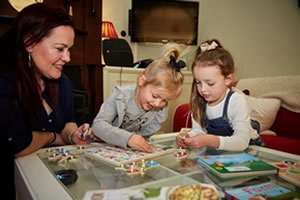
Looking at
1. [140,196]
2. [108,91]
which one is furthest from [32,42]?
[108,91]

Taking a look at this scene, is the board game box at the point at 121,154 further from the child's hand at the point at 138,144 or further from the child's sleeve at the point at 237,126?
the child's sleeve at the point at 237,126

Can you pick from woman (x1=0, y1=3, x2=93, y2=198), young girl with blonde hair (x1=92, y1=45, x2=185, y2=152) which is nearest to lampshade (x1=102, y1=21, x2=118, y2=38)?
young girl with blonde hair (x1=92, y1=45, x2=185, y2=152)

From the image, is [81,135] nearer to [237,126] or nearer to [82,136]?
[82,136]

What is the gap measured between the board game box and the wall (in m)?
2.72

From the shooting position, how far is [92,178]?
0.62 m

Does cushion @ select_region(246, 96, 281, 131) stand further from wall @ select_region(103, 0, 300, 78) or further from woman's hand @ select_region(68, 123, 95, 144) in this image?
wall @ select_region(103, 0, 300, 78)

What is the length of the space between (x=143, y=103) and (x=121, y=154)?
1.17ft

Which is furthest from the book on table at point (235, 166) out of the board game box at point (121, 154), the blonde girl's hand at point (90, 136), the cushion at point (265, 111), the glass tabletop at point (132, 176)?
the cushion at point (265, 111)

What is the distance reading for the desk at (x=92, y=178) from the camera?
1.80 feet

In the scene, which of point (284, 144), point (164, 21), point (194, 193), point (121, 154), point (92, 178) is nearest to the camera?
point (194, 193)

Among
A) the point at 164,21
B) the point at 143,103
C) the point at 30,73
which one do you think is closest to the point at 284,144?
the point at 143,103

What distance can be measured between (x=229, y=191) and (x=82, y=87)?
177 cm

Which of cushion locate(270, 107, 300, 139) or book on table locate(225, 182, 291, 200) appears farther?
cushion locate(270, 107, 300, 139)

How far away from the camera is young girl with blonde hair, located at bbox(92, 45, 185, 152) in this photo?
106 centimetres
